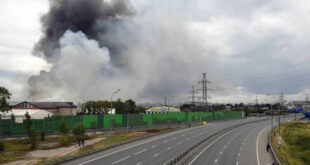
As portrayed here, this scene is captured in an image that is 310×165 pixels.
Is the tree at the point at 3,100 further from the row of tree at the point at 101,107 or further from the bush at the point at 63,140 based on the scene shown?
the row of tree at the point at 101,107

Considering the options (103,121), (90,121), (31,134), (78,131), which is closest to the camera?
(31,134)

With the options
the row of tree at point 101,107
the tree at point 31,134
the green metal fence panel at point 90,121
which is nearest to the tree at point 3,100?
the tree at point 31,134

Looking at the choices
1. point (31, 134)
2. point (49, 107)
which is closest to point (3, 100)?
point (31, 134)

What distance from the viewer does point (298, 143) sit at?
8638cm

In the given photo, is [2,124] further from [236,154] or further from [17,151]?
[236,154]

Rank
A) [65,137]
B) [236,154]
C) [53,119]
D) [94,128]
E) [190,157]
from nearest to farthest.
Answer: [190,157], [236,154], [65,137], [53,119], [94,128]

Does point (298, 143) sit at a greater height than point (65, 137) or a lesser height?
lesser

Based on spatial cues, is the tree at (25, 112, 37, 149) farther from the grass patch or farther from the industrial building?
the industrial building

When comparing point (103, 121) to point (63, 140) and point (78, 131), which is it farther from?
point (63, 140)

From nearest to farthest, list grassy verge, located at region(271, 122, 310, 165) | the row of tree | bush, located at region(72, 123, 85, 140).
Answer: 1. grassy verge, located at region(271, 122, 310, 165)
2. bush, located at region(72, 123, 85, 140)
3. the row of tree

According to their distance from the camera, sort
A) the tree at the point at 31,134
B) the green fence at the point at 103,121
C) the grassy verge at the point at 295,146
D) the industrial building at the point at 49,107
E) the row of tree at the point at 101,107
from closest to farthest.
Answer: the tree at the point at 31,134 → the grassy verge at the point at 295,146 → the green fence at the point at 103,121 → the industrial building at the point at 49,107 → the row of tree at the point at 101,107

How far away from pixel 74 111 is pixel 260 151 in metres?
106

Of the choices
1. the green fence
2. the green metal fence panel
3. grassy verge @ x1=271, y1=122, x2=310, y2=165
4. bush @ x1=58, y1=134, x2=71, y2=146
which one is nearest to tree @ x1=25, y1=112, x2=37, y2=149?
bush @ x1=58, y1=134, x2=71, y2=146

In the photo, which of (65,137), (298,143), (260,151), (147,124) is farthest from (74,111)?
(260,151)
